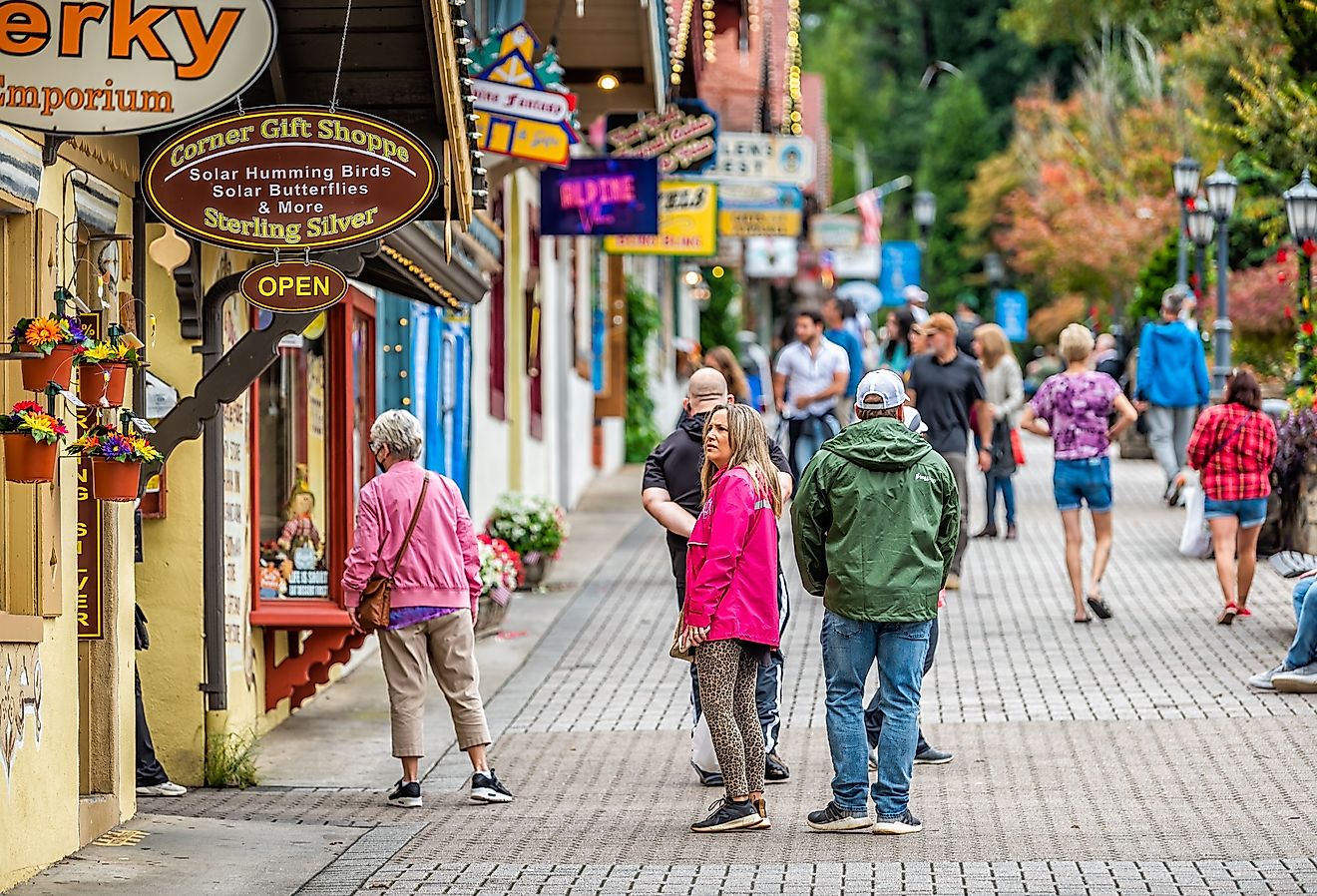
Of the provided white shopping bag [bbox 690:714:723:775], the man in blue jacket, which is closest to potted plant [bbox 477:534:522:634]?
white shopping bag [bbox 690:714:723:775]

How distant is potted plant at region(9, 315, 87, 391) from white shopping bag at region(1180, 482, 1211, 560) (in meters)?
10.7

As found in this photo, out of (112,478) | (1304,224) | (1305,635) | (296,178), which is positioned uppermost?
(1304,224)

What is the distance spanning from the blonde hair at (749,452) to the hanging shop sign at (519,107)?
4659 mm

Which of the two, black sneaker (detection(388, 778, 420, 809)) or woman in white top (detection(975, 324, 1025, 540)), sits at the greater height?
woman in white top (detection(975, 324, 1025, 540))

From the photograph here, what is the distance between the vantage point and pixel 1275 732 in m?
9.61

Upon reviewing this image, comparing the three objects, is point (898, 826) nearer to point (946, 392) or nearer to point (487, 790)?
point (487, 790)

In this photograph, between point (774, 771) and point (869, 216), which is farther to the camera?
point (869, 216)

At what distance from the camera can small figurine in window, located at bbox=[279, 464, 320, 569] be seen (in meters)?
10.7

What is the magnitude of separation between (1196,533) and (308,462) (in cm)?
777

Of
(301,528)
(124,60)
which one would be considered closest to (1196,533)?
(301,528)

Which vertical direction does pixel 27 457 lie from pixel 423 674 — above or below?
above

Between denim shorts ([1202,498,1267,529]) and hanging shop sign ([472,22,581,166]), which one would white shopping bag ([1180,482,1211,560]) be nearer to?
denim shorts ([1202,498,1267,529])

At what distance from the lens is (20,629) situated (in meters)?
7.01

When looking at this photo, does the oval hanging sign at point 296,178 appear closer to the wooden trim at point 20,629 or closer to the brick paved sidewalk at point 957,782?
the wooden trim at point 20,629
